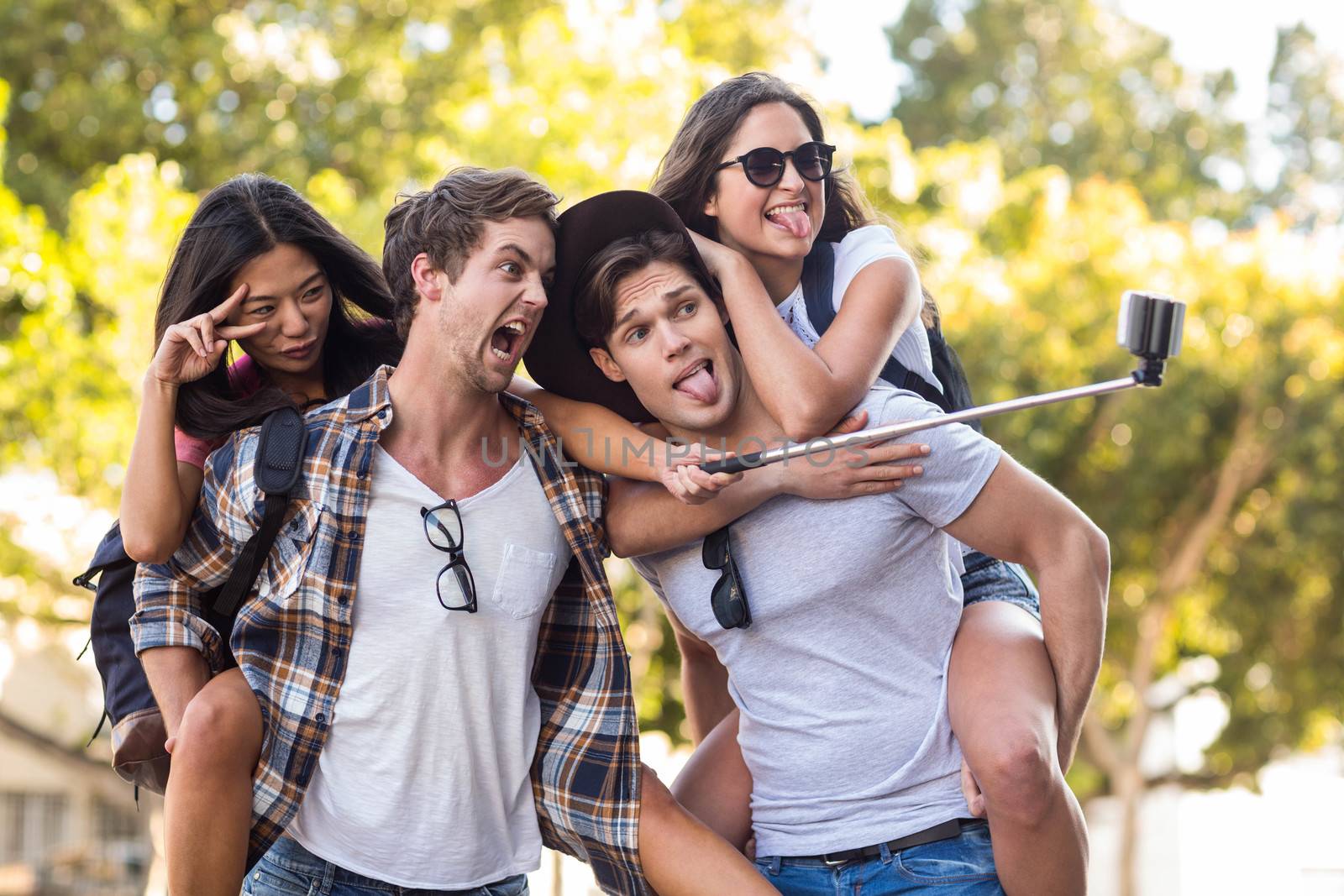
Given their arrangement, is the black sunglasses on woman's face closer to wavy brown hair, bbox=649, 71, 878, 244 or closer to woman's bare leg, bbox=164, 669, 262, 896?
wavy brown hair, bbox=649, 71, 878, 244

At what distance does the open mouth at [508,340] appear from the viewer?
3.08m

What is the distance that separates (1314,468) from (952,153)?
507cm

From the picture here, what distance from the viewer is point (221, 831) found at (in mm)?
2830

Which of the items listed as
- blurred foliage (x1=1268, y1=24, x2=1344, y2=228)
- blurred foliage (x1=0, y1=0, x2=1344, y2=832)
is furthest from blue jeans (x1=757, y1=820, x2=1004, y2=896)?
blurred foliage (x1=1268, y1=24, x2=1344, y2=228)

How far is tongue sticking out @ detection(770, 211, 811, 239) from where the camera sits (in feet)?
10.8

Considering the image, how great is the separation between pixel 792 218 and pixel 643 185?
7823 mm

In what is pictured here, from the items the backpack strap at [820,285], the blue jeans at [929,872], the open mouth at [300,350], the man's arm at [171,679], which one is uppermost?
the backpack strap at [820,285]

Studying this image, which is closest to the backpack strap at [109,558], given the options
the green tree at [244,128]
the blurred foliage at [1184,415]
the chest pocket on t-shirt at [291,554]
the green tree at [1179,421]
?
the chest pocket on t-shirt at [291,554]

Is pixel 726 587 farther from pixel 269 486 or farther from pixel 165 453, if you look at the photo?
pixel 165 453

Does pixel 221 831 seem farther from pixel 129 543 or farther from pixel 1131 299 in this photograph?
pixel 1131 299

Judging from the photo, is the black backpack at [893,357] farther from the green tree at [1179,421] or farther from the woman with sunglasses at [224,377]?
the green tree at [1179,421]

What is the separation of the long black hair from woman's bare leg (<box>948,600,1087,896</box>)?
5.43 ft

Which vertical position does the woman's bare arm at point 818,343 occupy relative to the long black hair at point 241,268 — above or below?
below

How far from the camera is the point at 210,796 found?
2818 mm
